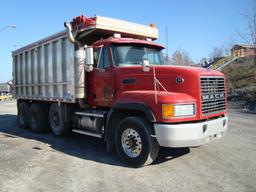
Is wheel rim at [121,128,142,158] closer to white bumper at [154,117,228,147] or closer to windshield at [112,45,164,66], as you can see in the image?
white bumper at [154,117,228,147]

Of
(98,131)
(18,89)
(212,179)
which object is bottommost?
(212,179)

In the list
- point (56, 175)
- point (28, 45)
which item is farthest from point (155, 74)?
point (28, 45)

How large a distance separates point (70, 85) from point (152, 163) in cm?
367

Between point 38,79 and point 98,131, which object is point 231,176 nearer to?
point 98,131

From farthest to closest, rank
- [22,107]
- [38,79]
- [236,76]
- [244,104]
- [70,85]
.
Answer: [236,76], [244,104], [22,107], [38,79], [70,85]

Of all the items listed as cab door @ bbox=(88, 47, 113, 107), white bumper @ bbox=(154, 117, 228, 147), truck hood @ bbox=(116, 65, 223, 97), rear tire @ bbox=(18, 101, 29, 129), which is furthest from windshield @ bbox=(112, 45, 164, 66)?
rear tire @ bbox=(18, 101, 29, 129)

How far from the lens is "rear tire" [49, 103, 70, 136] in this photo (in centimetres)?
953

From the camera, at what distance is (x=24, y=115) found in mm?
12352

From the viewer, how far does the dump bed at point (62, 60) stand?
323 inches

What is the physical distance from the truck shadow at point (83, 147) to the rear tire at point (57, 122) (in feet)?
0.78

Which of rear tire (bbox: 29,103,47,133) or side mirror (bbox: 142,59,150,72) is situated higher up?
side mirror (bbox: 142,59,150,72)

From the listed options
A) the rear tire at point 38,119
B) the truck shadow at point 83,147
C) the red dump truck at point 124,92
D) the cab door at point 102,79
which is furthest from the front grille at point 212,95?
the rear tire at point 38,119

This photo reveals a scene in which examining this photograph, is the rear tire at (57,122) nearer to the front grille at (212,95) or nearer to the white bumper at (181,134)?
the white bumper at (181,134)

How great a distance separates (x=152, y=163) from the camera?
21.2 feet
